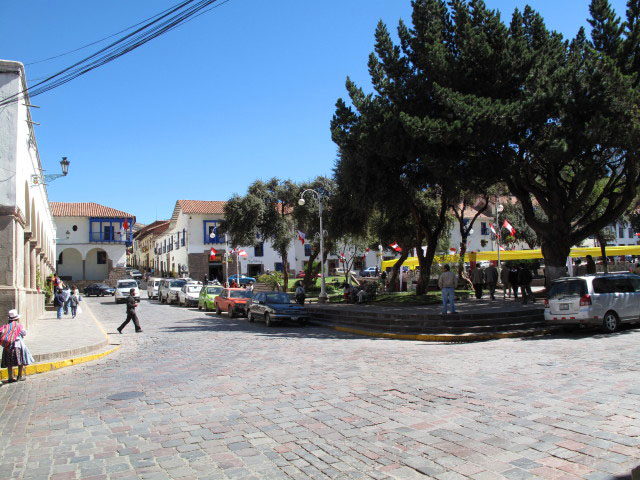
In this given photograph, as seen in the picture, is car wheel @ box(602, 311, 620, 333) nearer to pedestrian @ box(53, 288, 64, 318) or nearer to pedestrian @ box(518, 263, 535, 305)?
pedestrian @ box(518, 263, 535, 305)

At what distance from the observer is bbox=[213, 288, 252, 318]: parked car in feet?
81.5

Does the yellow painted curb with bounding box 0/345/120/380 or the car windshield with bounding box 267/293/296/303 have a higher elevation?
the car windshield with bounding box 267/293/296/303

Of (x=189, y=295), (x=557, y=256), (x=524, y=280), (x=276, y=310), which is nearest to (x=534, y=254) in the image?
(x=557, y=256)

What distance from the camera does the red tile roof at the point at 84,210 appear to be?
58.6 m

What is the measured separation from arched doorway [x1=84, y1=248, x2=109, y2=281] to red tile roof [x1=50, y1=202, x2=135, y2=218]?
4.37 metres

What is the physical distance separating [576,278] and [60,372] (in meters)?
13.9

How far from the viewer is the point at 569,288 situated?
15.0 metres

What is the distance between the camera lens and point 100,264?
6056cm

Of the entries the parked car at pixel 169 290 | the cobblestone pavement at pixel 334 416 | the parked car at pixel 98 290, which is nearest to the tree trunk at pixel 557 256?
the cobblestone pavement at pixel 334 416

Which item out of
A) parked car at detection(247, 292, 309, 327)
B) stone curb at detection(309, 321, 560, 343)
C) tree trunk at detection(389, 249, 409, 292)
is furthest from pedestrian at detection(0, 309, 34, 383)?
tree trunk at detection(389, 249, 409, 292)

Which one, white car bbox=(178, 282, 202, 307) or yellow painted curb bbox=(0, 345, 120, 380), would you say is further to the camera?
white car bbox=(178, 282, 202, 307)

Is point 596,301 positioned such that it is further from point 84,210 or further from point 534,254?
point 84,210

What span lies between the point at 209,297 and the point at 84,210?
37969mm

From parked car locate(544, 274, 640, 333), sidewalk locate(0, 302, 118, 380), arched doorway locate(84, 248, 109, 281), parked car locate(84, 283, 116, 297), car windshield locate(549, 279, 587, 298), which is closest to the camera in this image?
sidewalk locate(0, 302, 118, 380)
